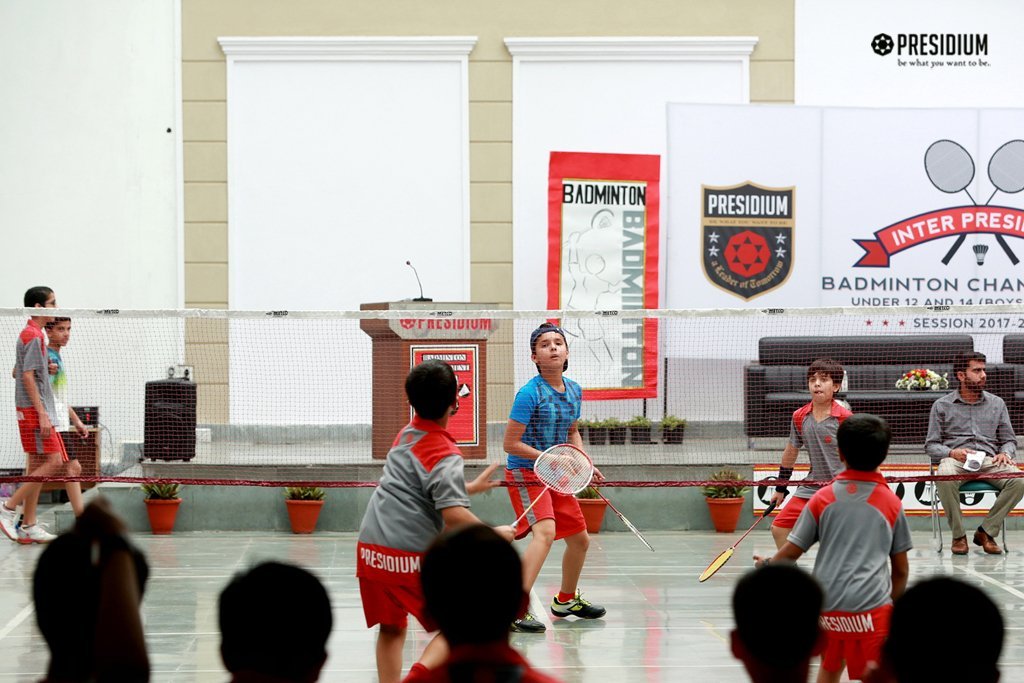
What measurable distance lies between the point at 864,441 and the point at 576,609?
144 inches

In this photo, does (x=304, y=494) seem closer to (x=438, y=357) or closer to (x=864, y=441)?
(x=438, y=357)

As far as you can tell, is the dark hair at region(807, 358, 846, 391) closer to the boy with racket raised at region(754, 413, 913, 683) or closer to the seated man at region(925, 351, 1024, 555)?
the seated man at region(925, 351, 1024, 555)

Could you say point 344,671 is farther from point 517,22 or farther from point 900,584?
point 517,22

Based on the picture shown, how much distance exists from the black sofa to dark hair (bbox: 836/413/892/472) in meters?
8.60

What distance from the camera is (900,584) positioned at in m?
5.20

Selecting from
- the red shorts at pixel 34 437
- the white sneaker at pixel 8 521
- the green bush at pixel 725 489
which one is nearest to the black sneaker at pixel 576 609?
the green bush at pixel 725 489

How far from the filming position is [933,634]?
8.93 feet

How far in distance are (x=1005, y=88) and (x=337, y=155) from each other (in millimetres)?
8578

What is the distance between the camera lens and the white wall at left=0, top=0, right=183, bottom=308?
15008 mm

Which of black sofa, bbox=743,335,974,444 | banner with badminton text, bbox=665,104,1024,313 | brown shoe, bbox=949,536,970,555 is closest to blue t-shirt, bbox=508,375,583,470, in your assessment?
brown shoe, bbox=949,536,970,555

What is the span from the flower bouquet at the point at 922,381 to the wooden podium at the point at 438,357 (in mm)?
4698

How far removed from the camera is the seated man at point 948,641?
2.69 meters

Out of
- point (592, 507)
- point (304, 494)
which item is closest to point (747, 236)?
point (592, 507)

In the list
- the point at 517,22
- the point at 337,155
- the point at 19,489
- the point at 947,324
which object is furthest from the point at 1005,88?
the point at 19,489
